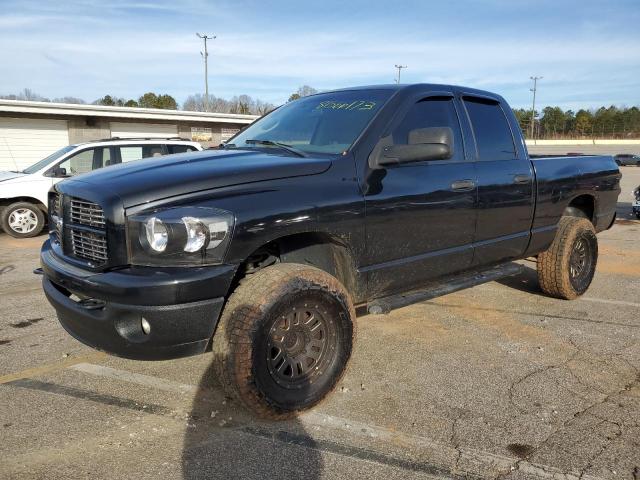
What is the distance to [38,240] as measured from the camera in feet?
32.0

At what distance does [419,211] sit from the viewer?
3.78 metres

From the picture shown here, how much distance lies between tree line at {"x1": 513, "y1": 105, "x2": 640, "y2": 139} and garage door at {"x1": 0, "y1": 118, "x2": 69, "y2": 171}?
2653 inches

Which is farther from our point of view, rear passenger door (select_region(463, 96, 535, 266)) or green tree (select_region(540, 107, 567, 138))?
green tree (select_region(540, 107, 567, 138))

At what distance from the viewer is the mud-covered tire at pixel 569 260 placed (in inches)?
212

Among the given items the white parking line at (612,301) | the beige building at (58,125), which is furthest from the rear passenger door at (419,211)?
the beige building at (58,125)

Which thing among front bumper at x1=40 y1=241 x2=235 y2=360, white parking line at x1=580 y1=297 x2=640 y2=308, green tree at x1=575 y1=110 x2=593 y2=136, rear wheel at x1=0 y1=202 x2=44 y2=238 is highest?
green tree at x1=575 y1=110 x2=593 y2=136

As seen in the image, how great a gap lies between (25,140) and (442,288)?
21350mm

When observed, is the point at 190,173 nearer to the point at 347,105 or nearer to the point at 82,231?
the point at 82,231

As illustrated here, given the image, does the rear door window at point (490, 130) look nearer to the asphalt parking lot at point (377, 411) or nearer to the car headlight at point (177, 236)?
the asphalt parking lot at point (377, 411)

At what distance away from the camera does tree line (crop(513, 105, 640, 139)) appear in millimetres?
79375

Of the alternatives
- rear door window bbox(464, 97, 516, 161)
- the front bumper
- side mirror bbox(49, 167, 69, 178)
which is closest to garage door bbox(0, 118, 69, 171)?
side mirror bbox(49, 167, 69, 178)

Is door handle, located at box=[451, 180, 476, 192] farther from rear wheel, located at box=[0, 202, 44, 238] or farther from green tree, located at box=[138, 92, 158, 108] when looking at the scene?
green tree, located at box=[138, 92, 158, 108]

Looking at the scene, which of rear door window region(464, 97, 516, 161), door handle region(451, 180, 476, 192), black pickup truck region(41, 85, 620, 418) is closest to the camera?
black pickup truck region(41, 85, 620, 418)

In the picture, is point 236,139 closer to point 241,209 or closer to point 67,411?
point 241,209
